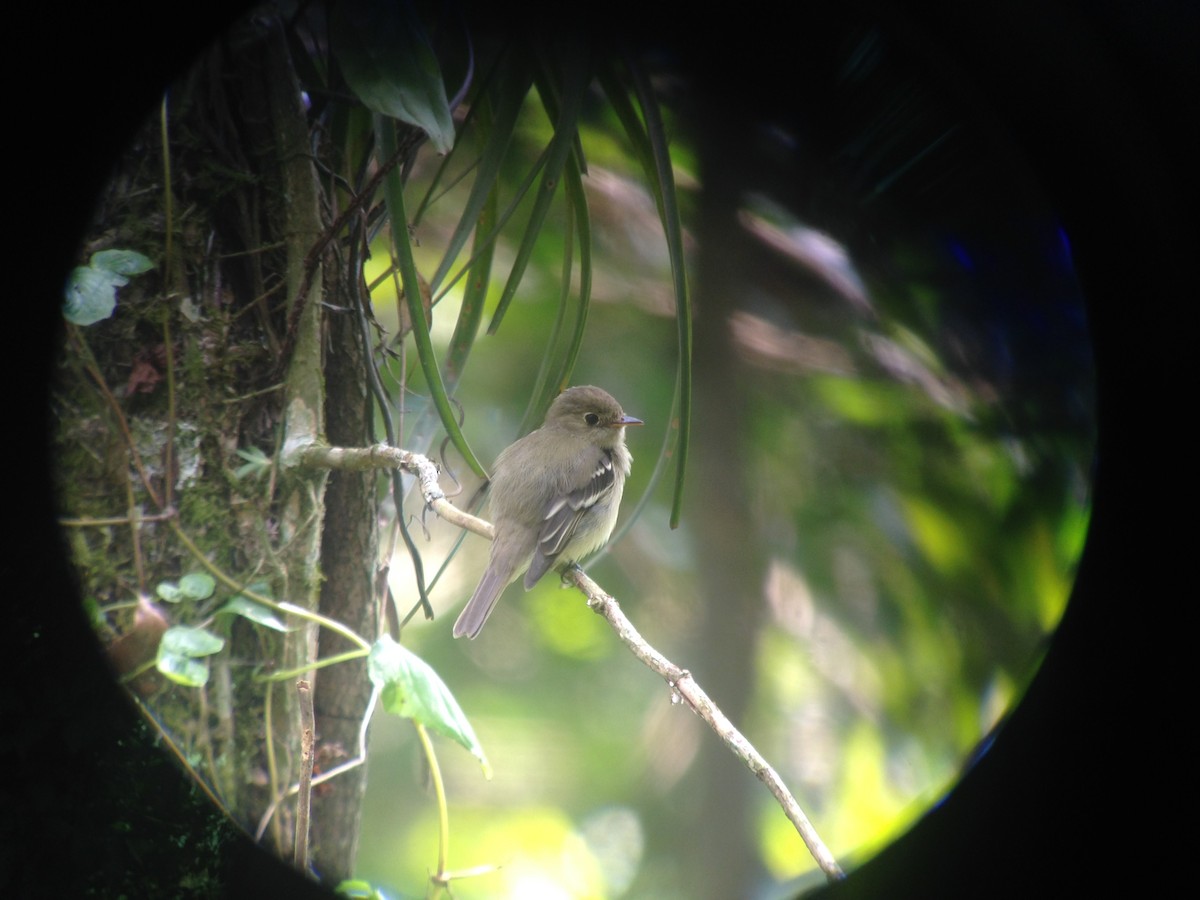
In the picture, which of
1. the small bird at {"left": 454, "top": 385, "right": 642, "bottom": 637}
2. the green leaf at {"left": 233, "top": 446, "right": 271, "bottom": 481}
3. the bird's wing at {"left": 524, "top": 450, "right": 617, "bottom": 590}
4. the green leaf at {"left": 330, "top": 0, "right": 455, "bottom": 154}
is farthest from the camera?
the bird's wing at {"left": 524, "top": 450, "right": 617, "bottom": 590}

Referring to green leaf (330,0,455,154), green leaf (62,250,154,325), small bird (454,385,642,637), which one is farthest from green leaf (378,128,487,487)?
green leaf (62,250,154,325)

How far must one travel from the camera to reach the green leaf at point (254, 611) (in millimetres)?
1026

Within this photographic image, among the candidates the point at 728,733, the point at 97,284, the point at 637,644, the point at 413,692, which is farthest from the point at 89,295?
the point at 728,733

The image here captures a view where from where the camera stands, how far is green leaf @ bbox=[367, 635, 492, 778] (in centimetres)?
100

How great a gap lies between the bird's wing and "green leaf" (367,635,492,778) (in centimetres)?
30

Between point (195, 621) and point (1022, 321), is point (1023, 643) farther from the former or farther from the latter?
point (195, 621)

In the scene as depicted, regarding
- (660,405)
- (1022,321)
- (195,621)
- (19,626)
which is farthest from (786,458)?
(19,626)

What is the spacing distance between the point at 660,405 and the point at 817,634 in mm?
390

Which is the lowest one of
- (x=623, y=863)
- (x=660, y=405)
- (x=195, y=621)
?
(x=623, y=863)

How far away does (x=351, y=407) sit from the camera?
1.15 meters

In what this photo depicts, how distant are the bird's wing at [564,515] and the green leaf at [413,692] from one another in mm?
301

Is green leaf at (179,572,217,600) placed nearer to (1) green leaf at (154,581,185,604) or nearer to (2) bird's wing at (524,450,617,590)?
(1) green leaf at (154,581,185,604)

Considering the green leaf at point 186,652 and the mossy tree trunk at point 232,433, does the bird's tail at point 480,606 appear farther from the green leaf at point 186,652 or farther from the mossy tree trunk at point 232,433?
the green leaf at point 186,652

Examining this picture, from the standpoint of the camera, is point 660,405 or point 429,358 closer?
point 429,358
